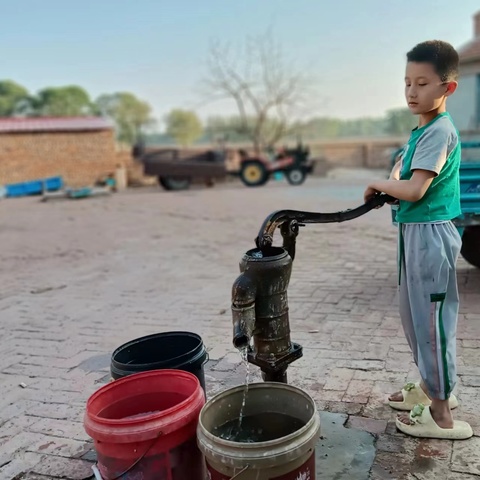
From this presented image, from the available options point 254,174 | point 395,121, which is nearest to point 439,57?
point 254,174

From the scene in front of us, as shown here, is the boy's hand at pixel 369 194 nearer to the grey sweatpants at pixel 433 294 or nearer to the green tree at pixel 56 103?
the grey sweatpants at pixel 433 294

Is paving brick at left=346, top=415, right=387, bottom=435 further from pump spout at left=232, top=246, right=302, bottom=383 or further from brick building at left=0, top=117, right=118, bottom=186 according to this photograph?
brick building at left=0, top=117, right=118, bottom=186

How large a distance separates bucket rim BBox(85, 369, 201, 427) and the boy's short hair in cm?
153

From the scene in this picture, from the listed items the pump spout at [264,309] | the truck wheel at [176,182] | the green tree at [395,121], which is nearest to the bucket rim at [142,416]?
the pump spout at [264,309]

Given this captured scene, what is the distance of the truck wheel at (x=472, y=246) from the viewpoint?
4611mm

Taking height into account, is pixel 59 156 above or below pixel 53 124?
below

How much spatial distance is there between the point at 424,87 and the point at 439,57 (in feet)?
0.39

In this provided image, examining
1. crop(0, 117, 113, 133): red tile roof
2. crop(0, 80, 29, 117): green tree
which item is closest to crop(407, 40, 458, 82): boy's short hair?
crop(0, 117, 113, 133): red tile roof

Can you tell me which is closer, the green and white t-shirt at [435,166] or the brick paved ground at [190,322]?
the green and white t-shirt at [435,166]

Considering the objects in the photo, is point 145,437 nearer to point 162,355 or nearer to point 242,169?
point 162,355

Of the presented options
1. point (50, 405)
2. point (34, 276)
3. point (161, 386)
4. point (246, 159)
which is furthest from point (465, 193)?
point (246, 159)

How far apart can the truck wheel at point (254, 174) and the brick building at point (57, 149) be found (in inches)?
234

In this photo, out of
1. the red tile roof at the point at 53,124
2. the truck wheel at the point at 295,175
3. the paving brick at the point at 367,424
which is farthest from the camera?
the red tile roof at the point at 53,124

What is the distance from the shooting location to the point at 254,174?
673 inches
